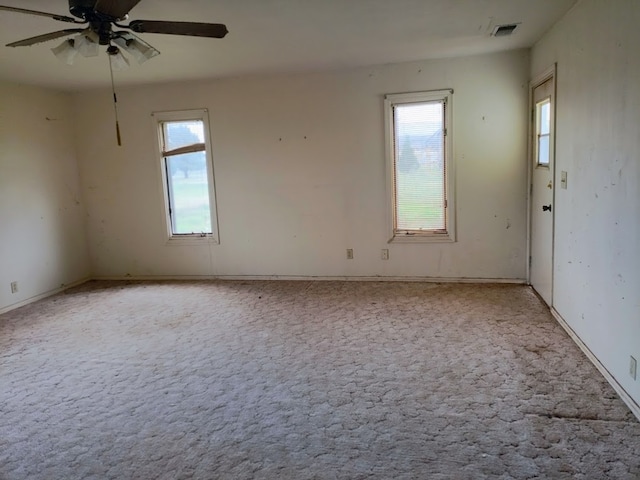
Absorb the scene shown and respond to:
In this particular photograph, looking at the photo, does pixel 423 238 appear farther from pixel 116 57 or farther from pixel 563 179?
pixel 116 57

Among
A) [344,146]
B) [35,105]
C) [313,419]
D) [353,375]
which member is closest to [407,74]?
[344,146]

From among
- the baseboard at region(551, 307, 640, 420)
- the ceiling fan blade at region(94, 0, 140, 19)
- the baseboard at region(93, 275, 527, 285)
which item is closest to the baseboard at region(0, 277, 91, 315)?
the baseboard at region(93, 275, 527, 285)

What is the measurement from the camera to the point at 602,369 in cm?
280

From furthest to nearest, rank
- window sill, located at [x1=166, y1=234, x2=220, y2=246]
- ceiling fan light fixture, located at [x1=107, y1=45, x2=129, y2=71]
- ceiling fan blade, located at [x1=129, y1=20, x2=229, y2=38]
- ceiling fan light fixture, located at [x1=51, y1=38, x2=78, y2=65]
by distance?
window sill, located at [x1=166, y1=234, x2=220, y2=246]
ceiling fan light fixture, located at [x1=107, y1=45, x2=129, y2=71]
ceiling fan light fixture, located at [x1=51, y1=38, x2=78, y2=65]
ceiling fan blade, located at [x1=129, y1=20, x2=229, y2=38]

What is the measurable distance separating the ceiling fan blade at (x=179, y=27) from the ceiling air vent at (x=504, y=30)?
7.47 feet

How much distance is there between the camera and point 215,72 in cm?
488

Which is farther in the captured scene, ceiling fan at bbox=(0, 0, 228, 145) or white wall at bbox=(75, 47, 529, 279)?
white wall at bbox=(75, 47, 529, 279)

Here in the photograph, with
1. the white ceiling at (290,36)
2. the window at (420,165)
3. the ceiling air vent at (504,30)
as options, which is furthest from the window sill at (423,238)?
the ceiling air vent at (504,30)

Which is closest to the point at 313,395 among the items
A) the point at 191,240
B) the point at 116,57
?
the point at 116,57

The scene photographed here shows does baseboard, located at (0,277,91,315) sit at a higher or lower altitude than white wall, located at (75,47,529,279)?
lower

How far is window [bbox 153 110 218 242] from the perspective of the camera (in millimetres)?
5430

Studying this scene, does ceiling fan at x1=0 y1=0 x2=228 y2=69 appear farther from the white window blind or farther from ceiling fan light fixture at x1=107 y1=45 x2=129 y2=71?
the white window blind

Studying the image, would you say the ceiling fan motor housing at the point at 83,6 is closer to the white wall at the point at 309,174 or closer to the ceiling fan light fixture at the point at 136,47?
the ceiling fan light fixture at the point at 136,47

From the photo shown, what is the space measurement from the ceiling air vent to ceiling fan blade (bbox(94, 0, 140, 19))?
2728mm
